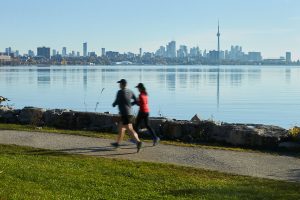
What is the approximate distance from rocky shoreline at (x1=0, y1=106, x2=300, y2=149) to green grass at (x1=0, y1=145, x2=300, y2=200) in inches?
123

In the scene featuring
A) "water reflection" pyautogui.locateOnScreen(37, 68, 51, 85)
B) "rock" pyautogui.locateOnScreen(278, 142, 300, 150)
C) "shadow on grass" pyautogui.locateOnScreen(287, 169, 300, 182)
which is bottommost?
"water reflection" pyautogui.locateOnScreen(37, 68, 51, 85)

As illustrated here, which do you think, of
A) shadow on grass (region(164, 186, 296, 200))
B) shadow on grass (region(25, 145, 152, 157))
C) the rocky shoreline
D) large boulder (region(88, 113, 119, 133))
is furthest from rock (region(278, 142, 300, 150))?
large boulder (region(88, 113, 119, 133))

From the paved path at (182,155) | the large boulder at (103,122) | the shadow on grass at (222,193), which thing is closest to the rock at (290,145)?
the paved path at (182,155)

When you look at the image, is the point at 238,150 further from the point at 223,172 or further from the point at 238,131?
the point at 223,172

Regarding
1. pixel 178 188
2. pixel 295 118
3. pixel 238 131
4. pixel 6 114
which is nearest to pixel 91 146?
pixel 238 131

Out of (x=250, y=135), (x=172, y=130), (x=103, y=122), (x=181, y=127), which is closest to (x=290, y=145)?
(x=250, y=135)

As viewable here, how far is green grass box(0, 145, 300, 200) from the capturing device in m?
7.66

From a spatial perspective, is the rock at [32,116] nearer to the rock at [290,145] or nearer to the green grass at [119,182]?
the green grass at [119,182]

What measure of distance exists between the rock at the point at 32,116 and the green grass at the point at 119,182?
5369 mm

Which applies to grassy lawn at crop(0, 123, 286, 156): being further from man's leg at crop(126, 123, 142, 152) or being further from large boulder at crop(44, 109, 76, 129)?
man's leg at crop(126, 123, 142, 152)

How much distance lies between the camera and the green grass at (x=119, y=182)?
766 cm

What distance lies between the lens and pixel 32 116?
16.0m

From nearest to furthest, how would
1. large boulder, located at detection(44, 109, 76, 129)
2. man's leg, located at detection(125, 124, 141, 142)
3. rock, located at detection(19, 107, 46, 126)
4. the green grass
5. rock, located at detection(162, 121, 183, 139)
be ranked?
1. the green grass
2. man's leg, located at detection(125, 124, 141, 142)
3. rock, located at detection(162, 121, 183, 139)
4. large boulder, located at detection(44, 109, 76, 129)
5. rock, located at detection(19, 107, 46, 126)

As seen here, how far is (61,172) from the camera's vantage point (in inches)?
357
